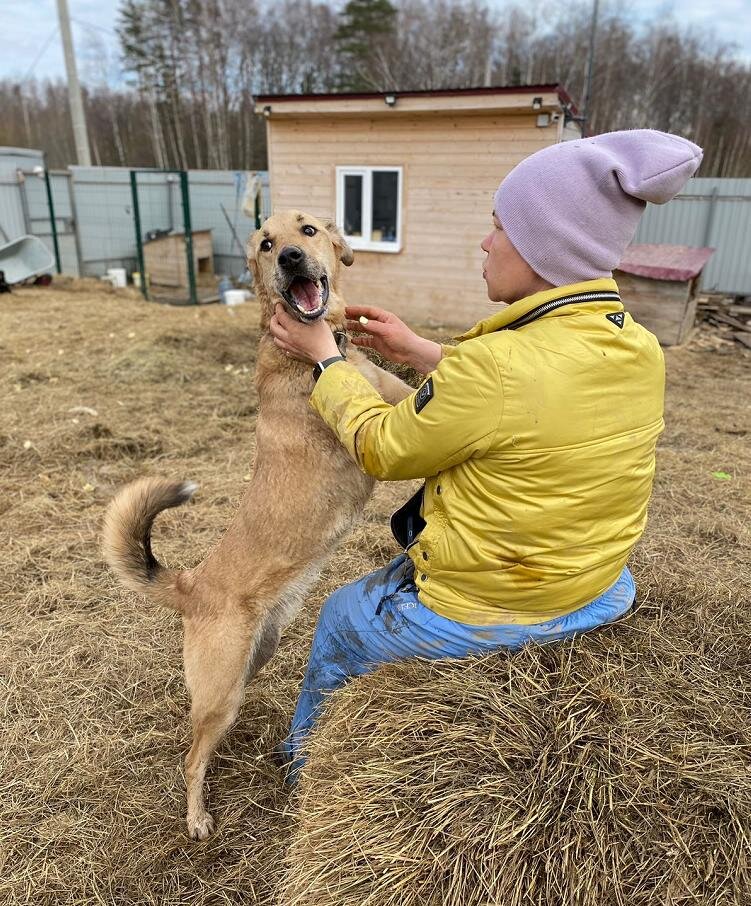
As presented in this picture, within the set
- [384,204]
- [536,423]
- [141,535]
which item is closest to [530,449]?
[536,423]

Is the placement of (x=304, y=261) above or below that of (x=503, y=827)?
above

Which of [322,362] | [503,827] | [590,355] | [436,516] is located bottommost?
[503,827]

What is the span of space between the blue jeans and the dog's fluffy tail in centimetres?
67

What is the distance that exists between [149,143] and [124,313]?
2899cm

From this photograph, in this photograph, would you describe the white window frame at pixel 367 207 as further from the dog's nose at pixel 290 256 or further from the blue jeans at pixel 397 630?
the blue jeans at pixel 397 630

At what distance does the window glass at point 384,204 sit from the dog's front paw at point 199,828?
11.1 m

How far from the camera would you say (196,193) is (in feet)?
56.2

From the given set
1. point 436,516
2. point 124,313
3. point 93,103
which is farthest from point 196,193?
point 93,103

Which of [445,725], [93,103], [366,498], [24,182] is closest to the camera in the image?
[445,725]

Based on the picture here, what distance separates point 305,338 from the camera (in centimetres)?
217

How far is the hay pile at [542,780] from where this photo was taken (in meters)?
1.48

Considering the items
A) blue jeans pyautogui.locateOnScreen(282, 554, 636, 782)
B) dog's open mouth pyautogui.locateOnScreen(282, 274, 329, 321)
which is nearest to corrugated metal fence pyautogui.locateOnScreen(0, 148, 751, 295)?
dog's open mouth pyautogui.locateOnScreen(282, 274, 329, 321)

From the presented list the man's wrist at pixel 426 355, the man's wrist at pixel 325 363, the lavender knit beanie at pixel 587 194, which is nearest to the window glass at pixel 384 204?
Result: the man's wrist at pixel 426 355

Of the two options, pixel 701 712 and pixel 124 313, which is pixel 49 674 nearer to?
pixel 701 712
